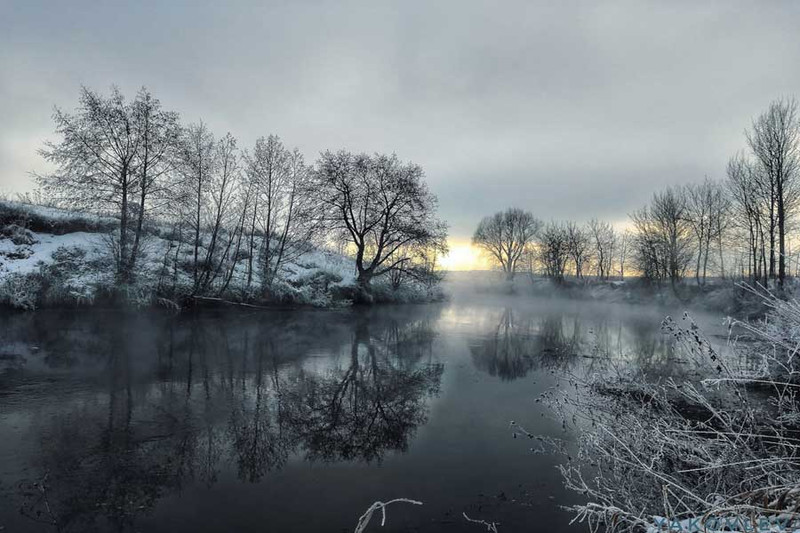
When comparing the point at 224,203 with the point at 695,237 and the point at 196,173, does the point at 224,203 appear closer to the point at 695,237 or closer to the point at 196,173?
the point at 196,173

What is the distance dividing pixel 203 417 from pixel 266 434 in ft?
4.76

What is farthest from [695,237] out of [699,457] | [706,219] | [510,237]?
[699,457]

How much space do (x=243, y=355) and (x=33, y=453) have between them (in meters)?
7.14

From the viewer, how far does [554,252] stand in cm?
6269

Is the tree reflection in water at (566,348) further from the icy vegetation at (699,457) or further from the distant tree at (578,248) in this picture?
the distant tree at (578,248)

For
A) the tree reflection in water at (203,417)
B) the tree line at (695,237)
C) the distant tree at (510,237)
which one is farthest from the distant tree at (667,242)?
the tree reflection in water at (203,417)

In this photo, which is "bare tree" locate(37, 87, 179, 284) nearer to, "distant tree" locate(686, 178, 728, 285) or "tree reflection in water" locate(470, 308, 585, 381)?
"tree reflection in water" locate(470, 308, 585, 381)

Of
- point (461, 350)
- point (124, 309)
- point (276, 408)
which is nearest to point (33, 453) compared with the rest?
point (276, 408)

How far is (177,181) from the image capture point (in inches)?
943

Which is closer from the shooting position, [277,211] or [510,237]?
[277,211]

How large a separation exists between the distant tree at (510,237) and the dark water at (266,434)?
172 feet

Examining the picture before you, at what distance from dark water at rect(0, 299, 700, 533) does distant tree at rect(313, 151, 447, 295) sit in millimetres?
18334

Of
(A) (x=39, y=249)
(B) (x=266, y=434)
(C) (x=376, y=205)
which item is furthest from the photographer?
(C) (x=376, y=205)

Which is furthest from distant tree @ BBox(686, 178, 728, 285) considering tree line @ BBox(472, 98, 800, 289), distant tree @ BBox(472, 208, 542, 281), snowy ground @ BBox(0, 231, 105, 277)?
snowy ground @ BBox(0, 231, 105, 277)
